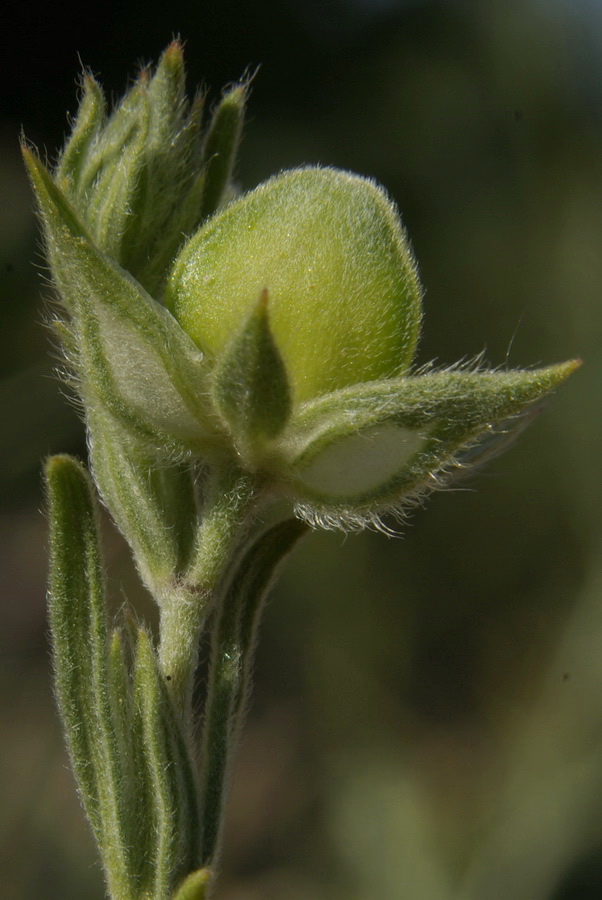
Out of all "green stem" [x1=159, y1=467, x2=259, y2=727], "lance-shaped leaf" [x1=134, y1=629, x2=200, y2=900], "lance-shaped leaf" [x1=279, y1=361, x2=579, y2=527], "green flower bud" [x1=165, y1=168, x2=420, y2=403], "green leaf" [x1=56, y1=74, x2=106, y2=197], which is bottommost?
"lance-shaped leaf" [x1=134, y1=629, x2=200, y2=900]

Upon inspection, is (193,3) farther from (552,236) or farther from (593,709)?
(593,709)

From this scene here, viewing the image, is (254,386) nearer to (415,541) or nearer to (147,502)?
(147,502)

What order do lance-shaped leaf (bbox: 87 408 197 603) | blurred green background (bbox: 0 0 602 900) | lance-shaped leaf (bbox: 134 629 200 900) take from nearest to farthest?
lance-shaped leaf (bbox: 134 629 200 900) → lance-shaped leaf (bbox: 87 408 197 603) → blurred green background (bbox: 0 0 602 900)

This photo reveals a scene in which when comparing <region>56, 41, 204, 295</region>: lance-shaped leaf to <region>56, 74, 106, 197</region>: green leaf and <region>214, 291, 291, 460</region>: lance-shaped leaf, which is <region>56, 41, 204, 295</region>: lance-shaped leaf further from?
<region>214, 291, 291, 460</region>: lance-shaped leaf

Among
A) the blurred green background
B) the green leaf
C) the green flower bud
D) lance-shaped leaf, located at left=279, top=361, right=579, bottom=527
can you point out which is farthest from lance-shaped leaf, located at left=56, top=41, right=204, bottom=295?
the blurred green background

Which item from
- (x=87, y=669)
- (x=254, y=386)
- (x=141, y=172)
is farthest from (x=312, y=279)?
(x=87, y=669)

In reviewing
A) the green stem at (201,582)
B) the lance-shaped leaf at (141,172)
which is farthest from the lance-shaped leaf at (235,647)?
the lance-shaped leaf at (141,172)

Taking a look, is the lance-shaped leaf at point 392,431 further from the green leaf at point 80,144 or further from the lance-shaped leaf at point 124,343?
the green leaf at point 80,144
